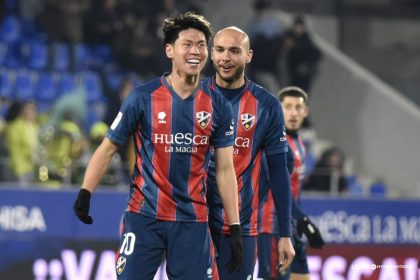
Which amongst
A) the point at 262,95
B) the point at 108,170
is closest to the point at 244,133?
the point at 262,95

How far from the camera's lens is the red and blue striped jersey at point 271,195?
8.68m

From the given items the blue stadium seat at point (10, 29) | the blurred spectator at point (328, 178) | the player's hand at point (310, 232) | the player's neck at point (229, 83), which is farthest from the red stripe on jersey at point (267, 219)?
the blue stadium seat at point (10, 29)

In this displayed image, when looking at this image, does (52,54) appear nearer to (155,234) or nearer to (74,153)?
(74,153)

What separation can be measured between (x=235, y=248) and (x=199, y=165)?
1.75 ft

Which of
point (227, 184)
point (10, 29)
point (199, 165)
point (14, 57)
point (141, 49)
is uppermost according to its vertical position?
point (10, 29)

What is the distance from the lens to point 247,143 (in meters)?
7.11

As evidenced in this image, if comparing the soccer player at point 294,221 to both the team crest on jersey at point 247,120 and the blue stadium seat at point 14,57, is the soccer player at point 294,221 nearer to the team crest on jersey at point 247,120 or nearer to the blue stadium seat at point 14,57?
the team crest on jersey at point 247,120

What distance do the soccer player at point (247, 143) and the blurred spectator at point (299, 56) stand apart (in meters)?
9.81

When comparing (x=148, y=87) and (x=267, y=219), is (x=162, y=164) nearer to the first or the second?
(x=148, y=87)

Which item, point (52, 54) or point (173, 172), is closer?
point (173, 172)

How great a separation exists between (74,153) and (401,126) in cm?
653

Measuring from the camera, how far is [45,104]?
16.0 meters

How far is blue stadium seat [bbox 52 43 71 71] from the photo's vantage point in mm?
16781

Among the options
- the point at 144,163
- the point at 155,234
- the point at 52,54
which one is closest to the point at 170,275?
the point at 155,234
